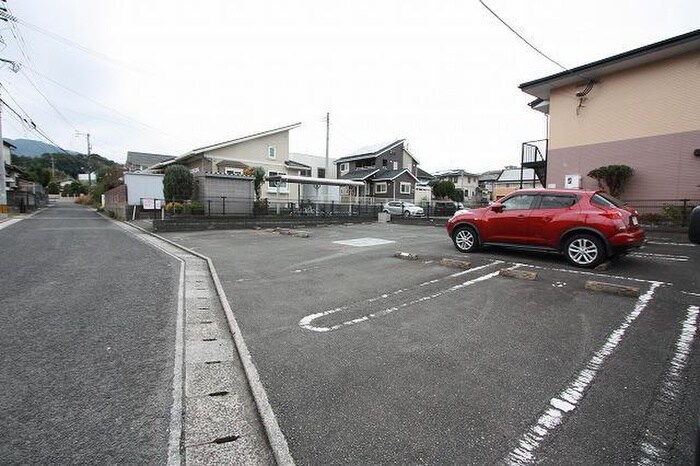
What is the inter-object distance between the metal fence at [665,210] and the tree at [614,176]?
711mm

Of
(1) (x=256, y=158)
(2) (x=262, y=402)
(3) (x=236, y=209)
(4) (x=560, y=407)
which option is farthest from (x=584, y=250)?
(1) (x=256, y=158)

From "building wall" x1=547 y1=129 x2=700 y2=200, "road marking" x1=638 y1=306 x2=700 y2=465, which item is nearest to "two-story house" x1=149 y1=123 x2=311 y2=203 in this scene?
"building wall" x1=547 y1=129 x2=700 y2=200

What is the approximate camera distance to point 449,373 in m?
2.89

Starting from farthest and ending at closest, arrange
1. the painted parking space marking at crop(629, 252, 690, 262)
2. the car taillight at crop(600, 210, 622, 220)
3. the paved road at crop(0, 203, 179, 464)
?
the painted parking space marking at crop(629, 252, 690, 262) → the car taillight at crop(600, 210, 622, 220) → the paved road at crop(0, 203, 179, 464)

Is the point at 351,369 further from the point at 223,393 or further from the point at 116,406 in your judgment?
the point at 116,406

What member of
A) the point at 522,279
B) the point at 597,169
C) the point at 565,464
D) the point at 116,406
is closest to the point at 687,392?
the point at 565,464

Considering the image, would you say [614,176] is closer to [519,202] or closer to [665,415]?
[519,202]

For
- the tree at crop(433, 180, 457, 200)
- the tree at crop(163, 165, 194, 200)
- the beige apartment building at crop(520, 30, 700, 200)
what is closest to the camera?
the beige apartment building at crop(520, 30, 700, 200)

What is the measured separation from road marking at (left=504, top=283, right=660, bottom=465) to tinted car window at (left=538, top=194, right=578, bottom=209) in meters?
3.96

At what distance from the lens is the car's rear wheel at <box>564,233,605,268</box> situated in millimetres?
6496

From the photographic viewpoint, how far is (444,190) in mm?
45219

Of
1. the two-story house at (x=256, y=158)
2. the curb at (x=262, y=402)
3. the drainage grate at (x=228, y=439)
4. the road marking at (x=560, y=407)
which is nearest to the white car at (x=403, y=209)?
the two-story house at (x=256, y=158)

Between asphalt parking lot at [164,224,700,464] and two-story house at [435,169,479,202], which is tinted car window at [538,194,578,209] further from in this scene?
two-story house at [435,169,479,202]

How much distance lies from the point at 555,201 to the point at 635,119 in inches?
362
